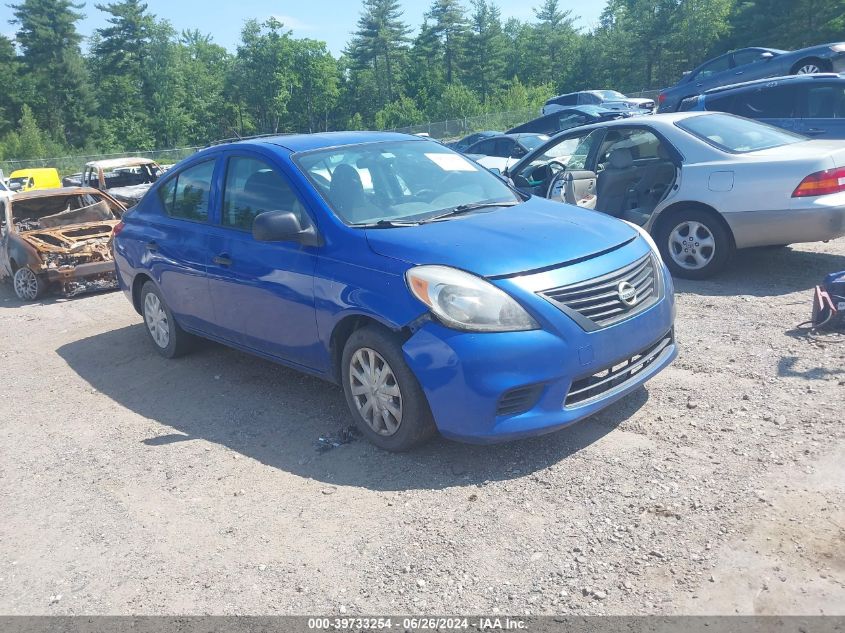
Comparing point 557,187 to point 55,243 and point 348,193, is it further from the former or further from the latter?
point 55,243

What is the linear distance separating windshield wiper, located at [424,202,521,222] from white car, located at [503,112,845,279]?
2.33m

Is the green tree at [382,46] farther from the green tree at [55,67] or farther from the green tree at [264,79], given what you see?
the green tree at [55,67]

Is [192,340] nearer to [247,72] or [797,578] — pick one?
[797,578]

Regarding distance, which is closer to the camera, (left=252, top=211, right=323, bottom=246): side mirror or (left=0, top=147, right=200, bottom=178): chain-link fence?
(left=252, top=211, right=323, bottom=246): side mirror

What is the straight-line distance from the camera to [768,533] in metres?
3.24

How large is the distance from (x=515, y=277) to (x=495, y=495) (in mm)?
1108

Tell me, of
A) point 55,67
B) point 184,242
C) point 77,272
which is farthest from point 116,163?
point 55,67

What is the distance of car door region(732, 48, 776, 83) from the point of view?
18.2 meters

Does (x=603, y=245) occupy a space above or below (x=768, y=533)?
above

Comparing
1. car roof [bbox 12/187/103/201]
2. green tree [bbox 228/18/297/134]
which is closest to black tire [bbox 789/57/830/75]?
car roof [bbox 12/187/103/201]

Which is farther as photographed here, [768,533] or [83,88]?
[83,88]

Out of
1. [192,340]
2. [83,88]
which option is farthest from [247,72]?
[192,340]

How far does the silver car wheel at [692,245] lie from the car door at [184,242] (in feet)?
14.4

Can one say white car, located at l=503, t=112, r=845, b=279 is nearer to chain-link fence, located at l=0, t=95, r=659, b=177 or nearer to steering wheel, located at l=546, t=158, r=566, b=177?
steering wheel, located at l=546, t=158, r=566, b=177
